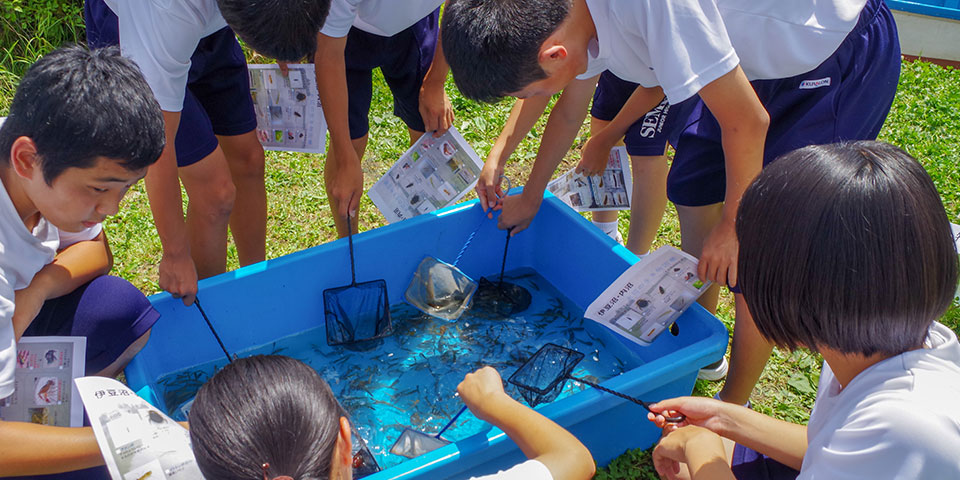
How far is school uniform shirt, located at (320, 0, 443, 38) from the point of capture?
6.66 feet

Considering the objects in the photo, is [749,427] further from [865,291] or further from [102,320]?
[102,320]

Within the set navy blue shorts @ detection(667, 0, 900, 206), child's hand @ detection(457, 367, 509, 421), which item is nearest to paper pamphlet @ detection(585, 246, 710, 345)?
navy blue shorts @ detection(667, 0, 900, 206)

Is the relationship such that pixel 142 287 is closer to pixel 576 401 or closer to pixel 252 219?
pixel 252 219

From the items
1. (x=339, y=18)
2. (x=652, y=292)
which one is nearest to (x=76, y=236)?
(x=339, y=18)

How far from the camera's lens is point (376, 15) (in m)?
2.19

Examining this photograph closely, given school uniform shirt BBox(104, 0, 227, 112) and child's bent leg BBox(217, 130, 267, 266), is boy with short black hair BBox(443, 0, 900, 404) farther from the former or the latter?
child's bent leg BBox(217, 130, 267, 266)

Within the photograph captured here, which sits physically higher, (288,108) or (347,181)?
(288,108)

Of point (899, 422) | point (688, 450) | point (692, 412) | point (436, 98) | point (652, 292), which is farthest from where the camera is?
point (436, 98)

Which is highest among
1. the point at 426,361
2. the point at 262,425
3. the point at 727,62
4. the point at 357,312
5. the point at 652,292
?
the point at 727,62

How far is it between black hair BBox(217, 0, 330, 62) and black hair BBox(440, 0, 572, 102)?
0.98 ft

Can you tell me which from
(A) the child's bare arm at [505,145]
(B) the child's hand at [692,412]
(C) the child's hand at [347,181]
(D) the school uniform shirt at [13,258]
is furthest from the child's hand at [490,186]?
(D) the school uniform shirt at [13,258]

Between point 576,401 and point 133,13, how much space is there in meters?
1.35

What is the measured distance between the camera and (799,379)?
2.29 metres

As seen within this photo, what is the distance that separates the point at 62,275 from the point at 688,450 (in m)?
1.40
